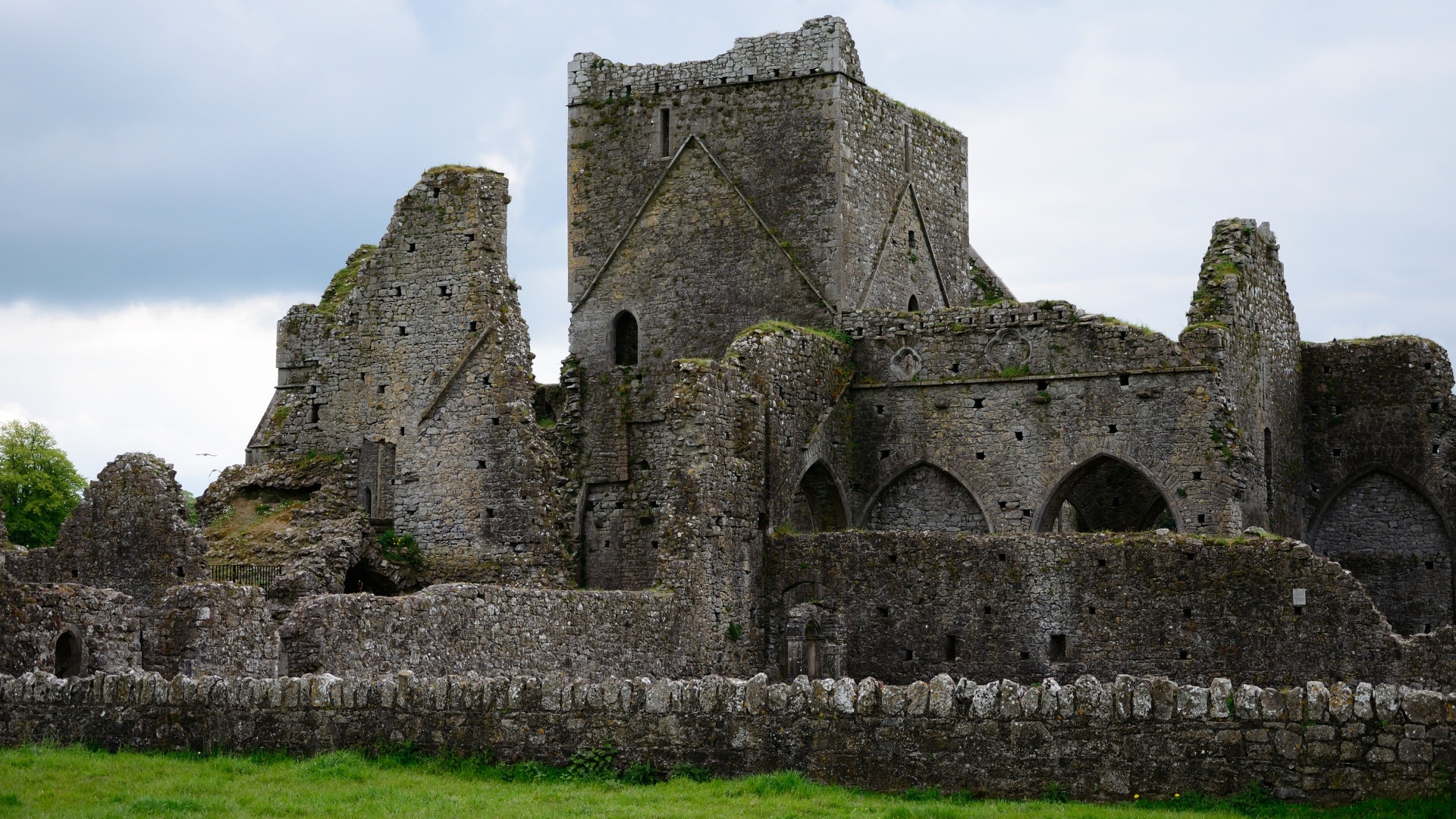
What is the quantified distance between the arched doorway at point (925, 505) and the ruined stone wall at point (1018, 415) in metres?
0.04

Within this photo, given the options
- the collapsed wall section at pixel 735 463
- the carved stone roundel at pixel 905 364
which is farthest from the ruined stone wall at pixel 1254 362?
the collapsed wall section at pixel 735 463

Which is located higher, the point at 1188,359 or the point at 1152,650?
the point at 1188,359

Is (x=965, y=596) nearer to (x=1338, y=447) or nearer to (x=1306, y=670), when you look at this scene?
(x=1306, y=670)

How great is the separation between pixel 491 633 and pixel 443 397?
8.11 meters

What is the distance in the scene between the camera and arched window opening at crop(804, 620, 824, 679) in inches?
1160

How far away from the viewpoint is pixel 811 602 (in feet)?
98.0

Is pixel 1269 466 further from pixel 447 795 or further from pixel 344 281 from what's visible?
pixel 447 795

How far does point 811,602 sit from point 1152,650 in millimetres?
5138

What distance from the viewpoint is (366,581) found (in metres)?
31.2

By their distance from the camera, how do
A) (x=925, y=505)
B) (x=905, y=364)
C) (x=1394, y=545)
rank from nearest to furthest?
(x=925, y=505), (x=905, y=364), (x=1394, y=545)

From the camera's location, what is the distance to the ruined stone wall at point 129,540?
1102 inches

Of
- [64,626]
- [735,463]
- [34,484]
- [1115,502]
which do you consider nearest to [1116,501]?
[1115,502]

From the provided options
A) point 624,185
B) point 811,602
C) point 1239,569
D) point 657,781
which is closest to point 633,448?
point 624,185

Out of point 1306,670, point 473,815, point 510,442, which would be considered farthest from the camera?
point 510,442
